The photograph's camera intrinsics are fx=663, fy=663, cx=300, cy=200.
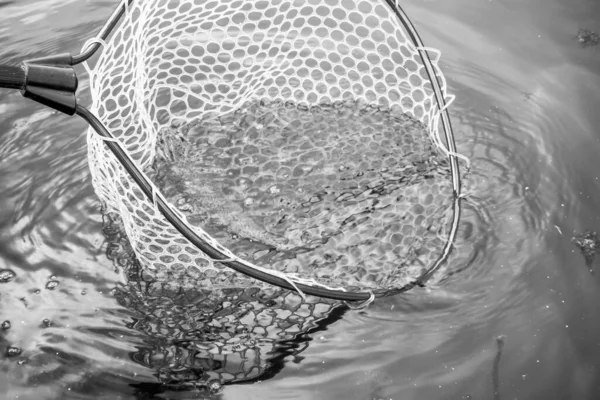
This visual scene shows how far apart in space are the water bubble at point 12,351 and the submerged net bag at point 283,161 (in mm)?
545

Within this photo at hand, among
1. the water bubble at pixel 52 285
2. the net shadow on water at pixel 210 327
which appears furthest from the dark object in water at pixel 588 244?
the water bubble at pixel 52 285

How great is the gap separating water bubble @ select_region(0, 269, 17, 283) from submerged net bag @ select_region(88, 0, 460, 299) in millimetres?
488

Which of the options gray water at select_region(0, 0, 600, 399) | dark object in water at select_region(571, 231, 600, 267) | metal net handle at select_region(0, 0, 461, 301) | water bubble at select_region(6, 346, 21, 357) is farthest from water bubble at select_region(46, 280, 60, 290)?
dark object in water at select_region(571, 231, 600, 267)

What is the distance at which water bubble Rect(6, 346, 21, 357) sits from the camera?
239 cm

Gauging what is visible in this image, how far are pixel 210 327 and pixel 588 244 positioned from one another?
161cm

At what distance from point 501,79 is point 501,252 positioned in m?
1.21

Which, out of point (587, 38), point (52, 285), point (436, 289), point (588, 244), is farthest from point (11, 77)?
point (587, 38)

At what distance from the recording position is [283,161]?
3.05 m

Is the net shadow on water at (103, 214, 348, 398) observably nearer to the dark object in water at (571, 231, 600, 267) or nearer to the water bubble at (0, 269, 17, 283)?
the water bubble at (0, 269, 17, 283)

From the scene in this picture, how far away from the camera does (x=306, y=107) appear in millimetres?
3301

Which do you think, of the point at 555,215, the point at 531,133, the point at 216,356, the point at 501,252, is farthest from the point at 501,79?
the point at 216,356

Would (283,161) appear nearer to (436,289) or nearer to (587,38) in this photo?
(436,289)

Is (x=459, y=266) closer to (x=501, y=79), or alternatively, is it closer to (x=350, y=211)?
(x=350, y=211)

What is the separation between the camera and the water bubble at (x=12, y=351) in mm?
2395
